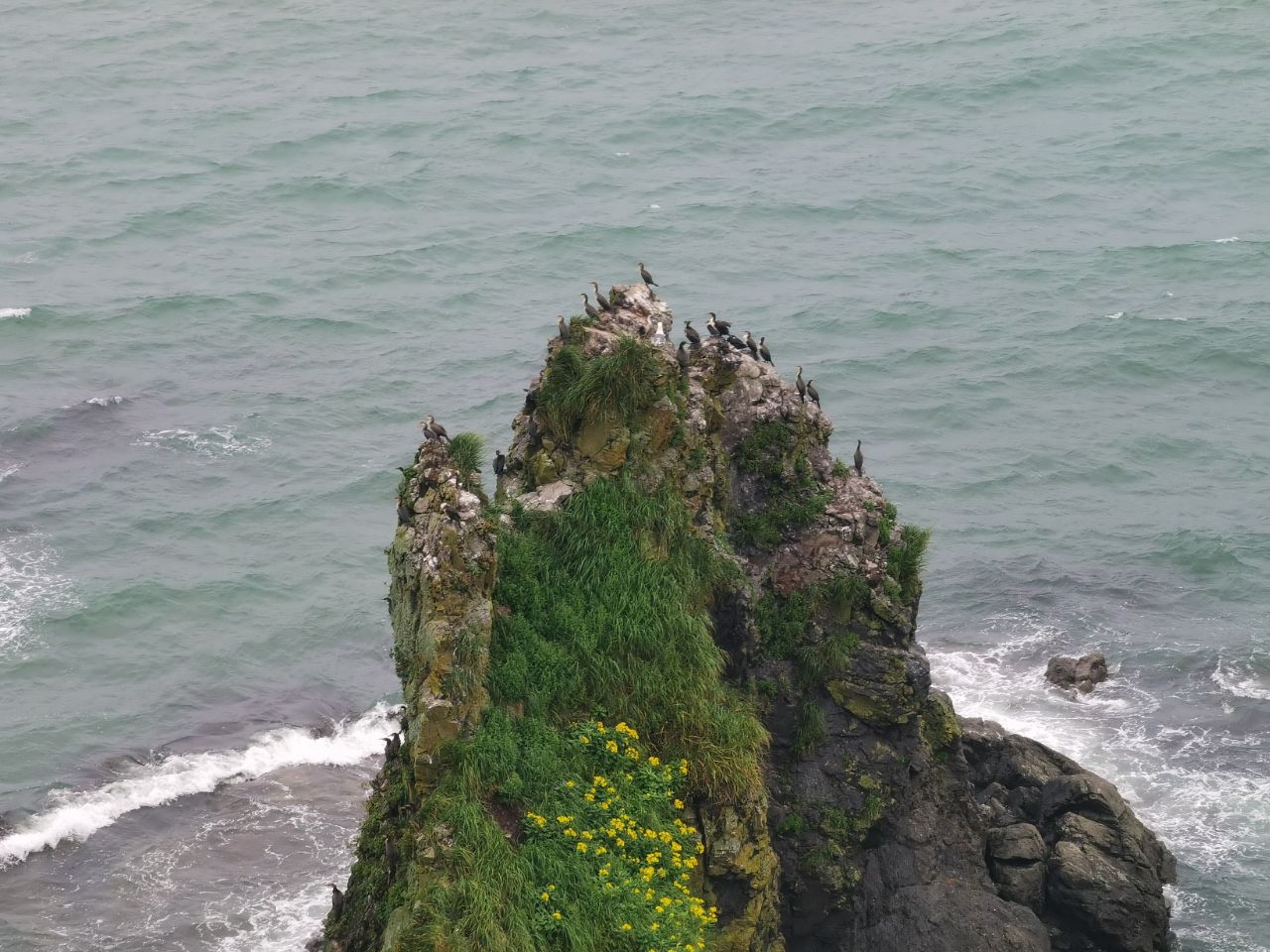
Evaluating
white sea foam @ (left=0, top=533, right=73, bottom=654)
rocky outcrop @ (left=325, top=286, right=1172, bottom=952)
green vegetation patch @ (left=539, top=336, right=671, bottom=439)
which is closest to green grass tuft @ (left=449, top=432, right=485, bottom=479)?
rocky outcrop @ (left=325, top=286, right=1172, bottom=952)

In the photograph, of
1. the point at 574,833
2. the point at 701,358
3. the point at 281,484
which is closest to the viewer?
the point at 574,833

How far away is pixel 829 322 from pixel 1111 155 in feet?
75.0

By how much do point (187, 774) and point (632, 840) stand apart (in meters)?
18.4

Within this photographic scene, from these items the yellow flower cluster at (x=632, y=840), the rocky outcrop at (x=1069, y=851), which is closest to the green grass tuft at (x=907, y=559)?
the rocky outcrop at (x=1069, y=851)

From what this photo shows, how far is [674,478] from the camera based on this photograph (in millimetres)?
27828

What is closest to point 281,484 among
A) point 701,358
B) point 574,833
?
point 701,358

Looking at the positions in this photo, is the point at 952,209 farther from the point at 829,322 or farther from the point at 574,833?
the point at 574,833

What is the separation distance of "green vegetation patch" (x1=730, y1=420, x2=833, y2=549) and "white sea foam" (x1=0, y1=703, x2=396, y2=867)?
1483cm

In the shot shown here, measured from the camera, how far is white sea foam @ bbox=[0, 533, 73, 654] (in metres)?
44.3

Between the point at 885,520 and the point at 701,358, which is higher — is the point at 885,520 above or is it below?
below

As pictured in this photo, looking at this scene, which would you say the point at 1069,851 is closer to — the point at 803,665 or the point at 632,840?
the point at 803,665

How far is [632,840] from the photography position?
77.1 ft

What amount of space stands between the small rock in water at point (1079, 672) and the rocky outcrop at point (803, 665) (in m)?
10.7

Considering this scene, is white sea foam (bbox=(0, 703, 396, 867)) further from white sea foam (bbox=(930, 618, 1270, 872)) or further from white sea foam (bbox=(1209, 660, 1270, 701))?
white sea foam (bbox=(1209, 660, 1270, 701))
